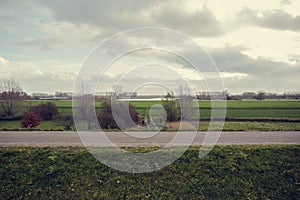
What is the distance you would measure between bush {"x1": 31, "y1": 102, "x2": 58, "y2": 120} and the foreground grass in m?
21.0

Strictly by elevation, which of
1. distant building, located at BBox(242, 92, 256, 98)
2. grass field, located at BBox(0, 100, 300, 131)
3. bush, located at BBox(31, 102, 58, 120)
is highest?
distant building, located at BBox(242, 92, 256, 98)

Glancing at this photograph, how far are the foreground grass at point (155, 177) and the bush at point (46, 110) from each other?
21.0 meters

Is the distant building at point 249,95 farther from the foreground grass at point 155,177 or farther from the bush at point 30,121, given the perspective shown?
the foreground grass at point 155,177

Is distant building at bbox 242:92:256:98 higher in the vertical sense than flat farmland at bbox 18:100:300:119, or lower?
higher

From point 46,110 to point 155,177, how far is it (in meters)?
24.8

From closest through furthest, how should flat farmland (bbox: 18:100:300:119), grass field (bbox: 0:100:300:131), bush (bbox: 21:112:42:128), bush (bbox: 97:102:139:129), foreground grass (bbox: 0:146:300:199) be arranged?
1. foreground grass (bbox: 0:146:300:199)
2. bush (bbox: 97:102:139:129)
3. grass field (bbox: 0:100:300:131)
4. bush (bbox: 21:112:42:128)
5. flat farmland (bbox: 18:100:300:119)

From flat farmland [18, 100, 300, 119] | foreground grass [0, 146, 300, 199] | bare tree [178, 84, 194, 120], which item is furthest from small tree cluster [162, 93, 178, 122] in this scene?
foreground grass [0, 146, 300, 199]

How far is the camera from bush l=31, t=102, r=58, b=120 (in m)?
29.8

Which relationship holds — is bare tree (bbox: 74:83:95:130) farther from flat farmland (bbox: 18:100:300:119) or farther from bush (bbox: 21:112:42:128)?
bush (bbox: 21:112:42:128)

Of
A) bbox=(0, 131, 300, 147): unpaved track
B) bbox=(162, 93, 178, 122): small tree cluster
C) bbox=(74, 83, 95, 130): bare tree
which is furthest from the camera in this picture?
bbox=(162, 93, 178, 122): small tree cluster

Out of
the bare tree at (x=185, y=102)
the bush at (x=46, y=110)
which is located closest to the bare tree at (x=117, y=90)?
the bare tree at (x=185, y=102)

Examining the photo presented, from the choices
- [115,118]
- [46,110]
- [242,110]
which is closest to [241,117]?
[242,110]

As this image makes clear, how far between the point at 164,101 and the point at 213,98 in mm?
9462

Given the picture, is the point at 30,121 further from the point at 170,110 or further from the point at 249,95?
the point at 249,95
